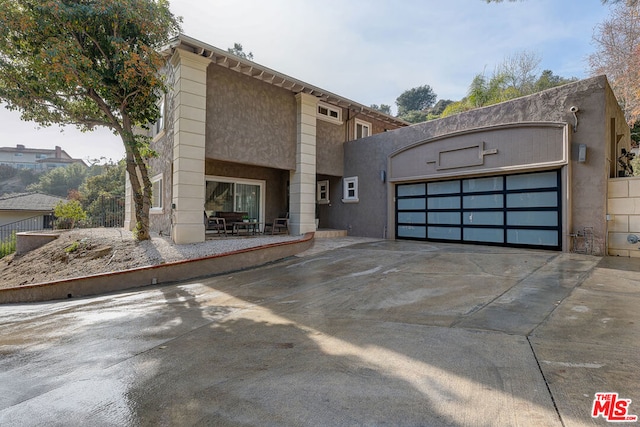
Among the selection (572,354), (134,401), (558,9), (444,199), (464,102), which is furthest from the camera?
(464,102)

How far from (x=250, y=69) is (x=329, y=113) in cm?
432

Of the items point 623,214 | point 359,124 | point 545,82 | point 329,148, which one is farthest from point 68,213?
point 545,82

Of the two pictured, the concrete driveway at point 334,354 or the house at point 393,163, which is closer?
the concrete driveway at point 334,354

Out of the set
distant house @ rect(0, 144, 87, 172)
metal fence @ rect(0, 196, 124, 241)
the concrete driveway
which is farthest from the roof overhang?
distant house @ rect(0, 144, 87, 172)

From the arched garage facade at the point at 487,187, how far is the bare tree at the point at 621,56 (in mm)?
9383

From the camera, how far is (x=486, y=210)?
32.7ft

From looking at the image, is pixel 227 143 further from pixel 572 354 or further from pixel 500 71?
pixel 500 71

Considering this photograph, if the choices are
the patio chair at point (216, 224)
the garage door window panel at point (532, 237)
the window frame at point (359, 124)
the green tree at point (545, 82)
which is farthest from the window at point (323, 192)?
the green tree at point (545, 82)

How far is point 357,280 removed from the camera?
19.4 ft

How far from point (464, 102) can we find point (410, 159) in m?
11.3

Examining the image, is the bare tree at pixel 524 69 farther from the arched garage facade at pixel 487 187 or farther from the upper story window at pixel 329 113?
the arched garage facade at pixel 487 187

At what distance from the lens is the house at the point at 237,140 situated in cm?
889

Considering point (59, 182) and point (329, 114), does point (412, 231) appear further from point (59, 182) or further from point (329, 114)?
point (59, 182)

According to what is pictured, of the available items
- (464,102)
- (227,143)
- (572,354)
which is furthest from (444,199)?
(464,102)
